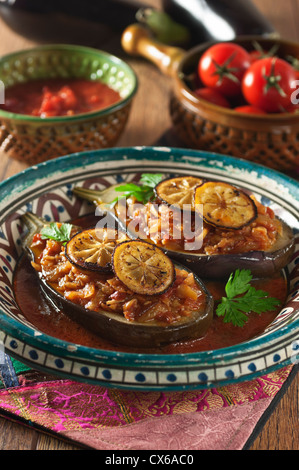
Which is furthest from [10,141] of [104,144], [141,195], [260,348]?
[260,348]

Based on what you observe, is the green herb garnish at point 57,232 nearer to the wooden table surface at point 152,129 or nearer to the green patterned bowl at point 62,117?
the wooden table surface at point 152,129

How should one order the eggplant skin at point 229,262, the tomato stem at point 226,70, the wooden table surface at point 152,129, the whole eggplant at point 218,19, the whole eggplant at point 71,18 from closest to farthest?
the wooden table surface at point 152,129, the eggplant skin at point 229,262, the tomato stem at point 226,70, the whole eggplant at point 218,19, the whole eggplant at point 71,18

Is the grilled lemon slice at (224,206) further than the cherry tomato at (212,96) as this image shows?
No

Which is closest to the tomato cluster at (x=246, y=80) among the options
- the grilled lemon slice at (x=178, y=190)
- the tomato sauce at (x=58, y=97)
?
the tomato sauce at (x=58, y=97)

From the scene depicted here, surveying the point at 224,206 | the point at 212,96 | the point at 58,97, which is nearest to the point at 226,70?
the point at 212,96

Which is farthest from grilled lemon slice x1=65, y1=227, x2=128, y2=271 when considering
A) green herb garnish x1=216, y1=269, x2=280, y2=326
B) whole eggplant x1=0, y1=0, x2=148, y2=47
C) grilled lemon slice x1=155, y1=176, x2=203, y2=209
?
whole eggplant x1=0, y1=0, x2=148, y2=47

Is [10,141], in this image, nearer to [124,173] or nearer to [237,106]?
[124,173]

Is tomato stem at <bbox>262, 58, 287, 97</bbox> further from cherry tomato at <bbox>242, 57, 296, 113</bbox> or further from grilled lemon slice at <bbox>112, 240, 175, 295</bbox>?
grilled lemon slice at <bbox>112, 240, 175, 295</bbox>
